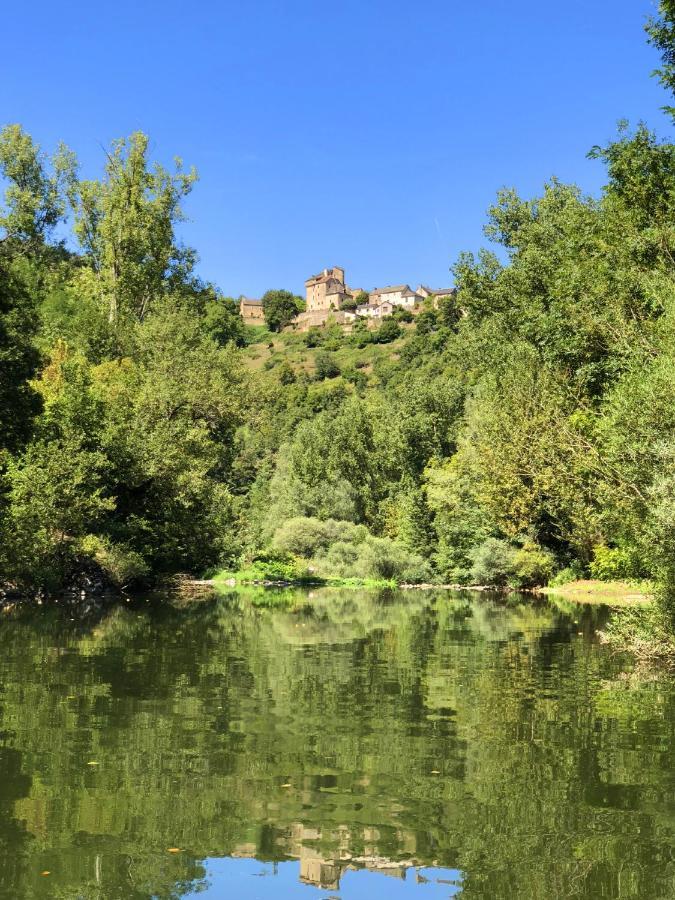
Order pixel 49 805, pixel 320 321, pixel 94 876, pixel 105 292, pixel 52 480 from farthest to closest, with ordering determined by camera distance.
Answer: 1. pixel 320 321
2. pixel 105 292
3. pixel 52 480
4. pixel 49 805
5. pixel 94 876

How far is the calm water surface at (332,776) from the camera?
249 inches

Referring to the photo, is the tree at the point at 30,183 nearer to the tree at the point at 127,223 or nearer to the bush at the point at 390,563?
the tree at the point at 127,223

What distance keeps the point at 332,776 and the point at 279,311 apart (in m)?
181

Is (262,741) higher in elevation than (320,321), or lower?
lower

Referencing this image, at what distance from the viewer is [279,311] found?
18600cm

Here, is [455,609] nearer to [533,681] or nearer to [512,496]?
[512,496]

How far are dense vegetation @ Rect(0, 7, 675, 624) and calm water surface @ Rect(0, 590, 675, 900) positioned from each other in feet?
16.8

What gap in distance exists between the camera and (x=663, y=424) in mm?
16859

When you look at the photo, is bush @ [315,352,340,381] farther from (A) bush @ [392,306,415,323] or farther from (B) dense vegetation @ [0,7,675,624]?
(B) dense vegetation @ [0,7,675,624]

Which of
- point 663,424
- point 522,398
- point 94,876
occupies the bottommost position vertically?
point 94,876

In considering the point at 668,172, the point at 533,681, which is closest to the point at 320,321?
the point at 668,172

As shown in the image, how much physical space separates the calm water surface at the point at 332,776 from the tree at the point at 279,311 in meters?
170

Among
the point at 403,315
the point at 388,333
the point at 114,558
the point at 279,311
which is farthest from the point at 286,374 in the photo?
the point at 114,558

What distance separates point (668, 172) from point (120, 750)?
2351 centimetres
